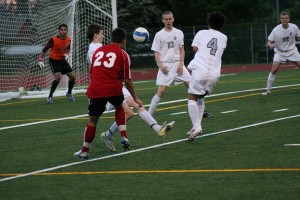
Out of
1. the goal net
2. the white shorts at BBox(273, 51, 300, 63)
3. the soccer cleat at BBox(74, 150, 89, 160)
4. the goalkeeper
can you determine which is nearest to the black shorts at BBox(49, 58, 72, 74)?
the goalkeeper

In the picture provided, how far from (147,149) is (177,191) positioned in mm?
3191

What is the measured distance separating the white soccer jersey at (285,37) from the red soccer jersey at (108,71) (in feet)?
32.3

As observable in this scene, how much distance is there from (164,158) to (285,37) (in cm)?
1045

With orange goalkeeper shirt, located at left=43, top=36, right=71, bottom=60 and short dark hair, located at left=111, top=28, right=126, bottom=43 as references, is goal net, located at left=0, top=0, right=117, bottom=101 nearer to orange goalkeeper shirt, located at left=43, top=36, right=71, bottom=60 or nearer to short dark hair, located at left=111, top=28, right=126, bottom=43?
orange goalkeeper shirt, located at left=43, top=36, right=71, bottom=60

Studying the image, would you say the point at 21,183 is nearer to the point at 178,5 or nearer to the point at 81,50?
the point at 81,50

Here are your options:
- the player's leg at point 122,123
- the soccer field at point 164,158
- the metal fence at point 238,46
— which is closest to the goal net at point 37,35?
the soccer field at point 164,158

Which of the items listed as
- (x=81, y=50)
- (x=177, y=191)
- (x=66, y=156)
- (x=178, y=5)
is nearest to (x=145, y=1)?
(x=178, y=5)

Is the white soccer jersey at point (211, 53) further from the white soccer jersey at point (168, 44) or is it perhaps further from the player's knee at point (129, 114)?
the white soccer jersey at point (168, 44)

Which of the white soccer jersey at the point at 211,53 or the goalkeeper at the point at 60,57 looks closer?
the white soccer jersey at the point at 211,53

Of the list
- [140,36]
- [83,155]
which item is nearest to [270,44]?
[140,36]

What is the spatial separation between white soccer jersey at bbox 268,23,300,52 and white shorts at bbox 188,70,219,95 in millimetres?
8182

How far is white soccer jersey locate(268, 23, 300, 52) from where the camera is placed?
1970 centimetres

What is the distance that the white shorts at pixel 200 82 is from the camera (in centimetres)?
1180

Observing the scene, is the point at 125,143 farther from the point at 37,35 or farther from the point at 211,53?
the point at 37,35
